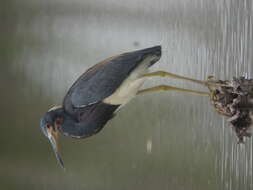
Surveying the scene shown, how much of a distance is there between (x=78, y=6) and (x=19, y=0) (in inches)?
12.1

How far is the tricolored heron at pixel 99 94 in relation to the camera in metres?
0.39

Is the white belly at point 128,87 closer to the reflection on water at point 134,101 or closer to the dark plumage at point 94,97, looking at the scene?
the dark plumage at point 94,97

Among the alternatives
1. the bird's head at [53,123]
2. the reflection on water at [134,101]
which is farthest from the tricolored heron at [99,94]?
the reflection on water at [134,101]

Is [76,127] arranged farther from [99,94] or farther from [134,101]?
[134,101]

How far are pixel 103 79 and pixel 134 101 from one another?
33 cm

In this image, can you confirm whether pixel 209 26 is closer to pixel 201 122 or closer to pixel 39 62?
pixel 201 122

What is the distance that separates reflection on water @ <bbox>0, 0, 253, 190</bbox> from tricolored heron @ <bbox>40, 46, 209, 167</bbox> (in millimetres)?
132

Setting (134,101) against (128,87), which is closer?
(128,87)

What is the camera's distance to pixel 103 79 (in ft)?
1.29

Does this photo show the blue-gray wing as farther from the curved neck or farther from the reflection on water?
the reflection on water

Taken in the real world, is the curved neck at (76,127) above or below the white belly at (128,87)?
below

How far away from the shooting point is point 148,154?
679 mm

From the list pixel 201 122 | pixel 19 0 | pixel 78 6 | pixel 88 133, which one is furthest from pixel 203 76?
pixel 19 0

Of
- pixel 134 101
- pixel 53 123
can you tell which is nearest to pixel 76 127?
pixel 53 123
